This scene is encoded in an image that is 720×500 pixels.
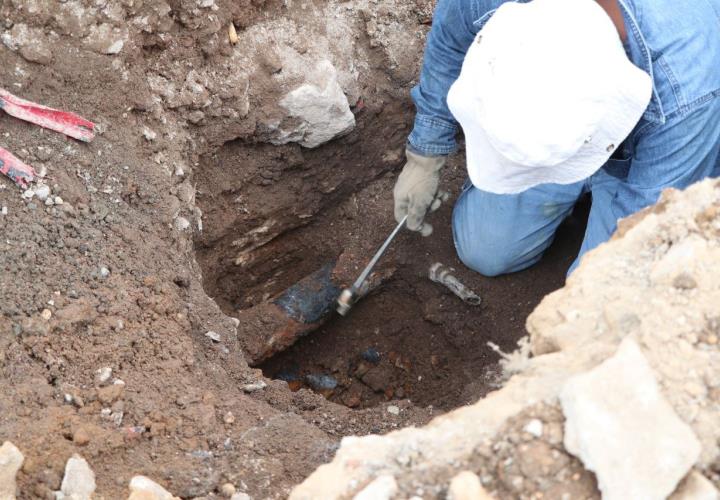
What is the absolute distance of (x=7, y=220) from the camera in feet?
6.79

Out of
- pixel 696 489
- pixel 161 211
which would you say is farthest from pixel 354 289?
pixel 696 489

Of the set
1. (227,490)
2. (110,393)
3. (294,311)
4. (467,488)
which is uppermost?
(467,488)

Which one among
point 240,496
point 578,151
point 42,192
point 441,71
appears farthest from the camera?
point 441,71

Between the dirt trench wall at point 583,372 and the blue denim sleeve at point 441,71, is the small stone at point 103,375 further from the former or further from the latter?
the blue denim sleeve at point 441,71

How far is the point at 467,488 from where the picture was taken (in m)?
1.21

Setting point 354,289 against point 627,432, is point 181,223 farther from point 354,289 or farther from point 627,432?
point 627,432

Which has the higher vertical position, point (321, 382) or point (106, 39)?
point (106, 39)

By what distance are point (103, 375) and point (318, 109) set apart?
1443 millimetres

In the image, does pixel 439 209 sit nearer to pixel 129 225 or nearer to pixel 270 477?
pixel 129 225

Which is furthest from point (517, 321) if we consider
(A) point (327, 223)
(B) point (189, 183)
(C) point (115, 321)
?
(C) point (115, 321)

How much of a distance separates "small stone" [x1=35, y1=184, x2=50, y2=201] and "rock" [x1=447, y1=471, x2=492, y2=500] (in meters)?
1.53

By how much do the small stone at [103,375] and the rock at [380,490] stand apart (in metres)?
0.88

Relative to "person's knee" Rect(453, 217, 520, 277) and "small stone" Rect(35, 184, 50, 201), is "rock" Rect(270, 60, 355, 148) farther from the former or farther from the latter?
"small stone" Rect(35, 184, 50, 201)

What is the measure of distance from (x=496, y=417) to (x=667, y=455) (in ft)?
0.97
